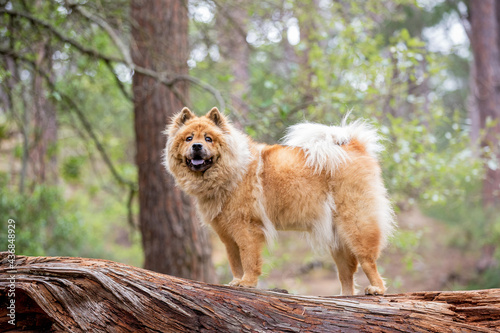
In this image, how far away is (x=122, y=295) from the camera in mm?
3115

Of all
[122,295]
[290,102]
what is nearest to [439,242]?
[290,102]

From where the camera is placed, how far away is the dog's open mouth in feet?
12.8

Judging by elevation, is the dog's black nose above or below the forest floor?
above

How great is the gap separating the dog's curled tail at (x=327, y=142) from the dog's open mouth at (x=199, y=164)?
82 cm

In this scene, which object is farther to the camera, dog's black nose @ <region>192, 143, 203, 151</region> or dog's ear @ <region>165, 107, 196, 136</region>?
dog's ear @ <region>165, 107, 196, 136</region>

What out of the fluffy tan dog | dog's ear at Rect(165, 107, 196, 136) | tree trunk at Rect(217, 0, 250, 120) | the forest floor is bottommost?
the forest floor

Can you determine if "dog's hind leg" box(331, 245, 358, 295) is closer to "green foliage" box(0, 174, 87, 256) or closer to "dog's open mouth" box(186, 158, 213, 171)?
"dog's open mouth" box(186, 158, 213, 171)

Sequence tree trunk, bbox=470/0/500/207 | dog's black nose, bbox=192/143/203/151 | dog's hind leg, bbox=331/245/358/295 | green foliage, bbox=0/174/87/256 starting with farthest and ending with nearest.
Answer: tree trunk, bbox=470/0/500/207
green foliage, bbox=0/174/87/256
dog's hind leg, bbox=331/245/358/295
dog's black nose, bbox=192/143/203/151

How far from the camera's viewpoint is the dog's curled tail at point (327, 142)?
12.7 feet

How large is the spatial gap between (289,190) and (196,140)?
1.01 metres

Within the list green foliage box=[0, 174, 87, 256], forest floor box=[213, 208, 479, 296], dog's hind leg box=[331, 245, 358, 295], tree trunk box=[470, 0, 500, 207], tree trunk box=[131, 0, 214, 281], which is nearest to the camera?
dog's hind leg box=[331, 245, 358, 295]

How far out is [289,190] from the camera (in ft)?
12.8

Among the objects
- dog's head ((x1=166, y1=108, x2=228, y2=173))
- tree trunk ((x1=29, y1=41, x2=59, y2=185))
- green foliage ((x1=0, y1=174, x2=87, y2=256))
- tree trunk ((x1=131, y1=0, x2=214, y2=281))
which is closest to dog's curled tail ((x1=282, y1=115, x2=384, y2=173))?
dog's head ((x1=166, y1=108, x2=228, y2=173))

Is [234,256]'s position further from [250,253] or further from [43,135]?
[43,135]
